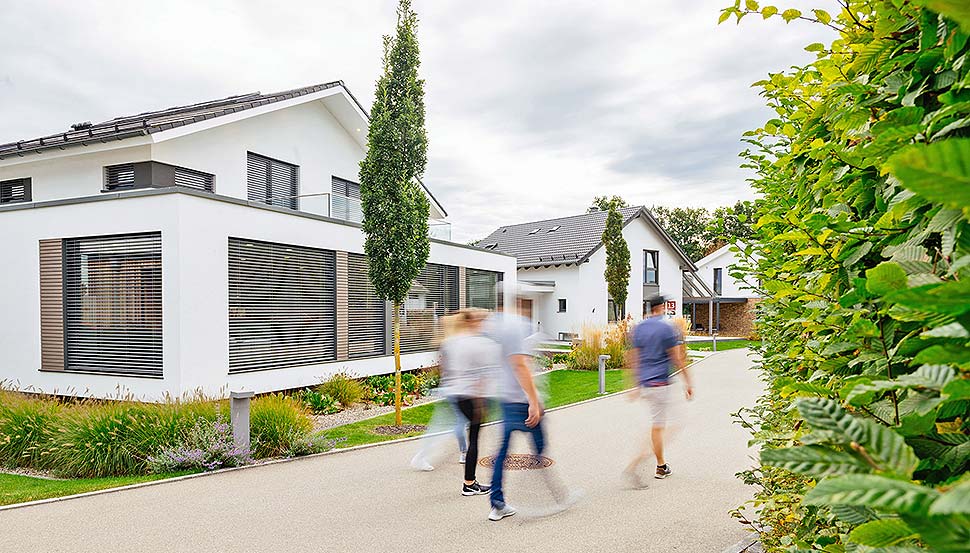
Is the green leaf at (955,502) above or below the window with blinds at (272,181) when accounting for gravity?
below

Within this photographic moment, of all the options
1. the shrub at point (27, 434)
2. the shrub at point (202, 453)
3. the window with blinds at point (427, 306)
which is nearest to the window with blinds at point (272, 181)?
the window with blinds at point (427, 306)

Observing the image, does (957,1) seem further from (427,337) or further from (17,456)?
(427,337)

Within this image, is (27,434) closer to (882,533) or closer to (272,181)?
(272,181)

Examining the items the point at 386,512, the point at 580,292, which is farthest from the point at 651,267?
the point at 386,512

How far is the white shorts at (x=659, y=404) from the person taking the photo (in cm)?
774

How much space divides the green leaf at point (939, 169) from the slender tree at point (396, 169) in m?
11.3

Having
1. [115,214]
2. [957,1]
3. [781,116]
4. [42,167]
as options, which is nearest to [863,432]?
[957,1]

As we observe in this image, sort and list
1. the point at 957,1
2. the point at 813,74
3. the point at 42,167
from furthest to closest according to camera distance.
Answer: the point at 42,167
the point at 813,74
the point at 957,1

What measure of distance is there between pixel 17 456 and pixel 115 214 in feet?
15.6

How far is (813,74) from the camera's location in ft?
8.42

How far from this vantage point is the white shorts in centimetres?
774

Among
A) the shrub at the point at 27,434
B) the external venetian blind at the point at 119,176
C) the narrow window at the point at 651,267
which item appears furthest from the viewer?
the narrow window at the point at 651,267

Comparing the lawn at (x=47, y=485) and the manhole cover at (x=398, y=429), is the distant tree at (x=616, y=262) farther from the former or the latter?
the lawn at (x=47, y=485)

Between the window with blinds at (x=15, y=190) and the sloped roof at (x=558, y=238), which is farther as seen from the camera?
the sloped roof at (x=558, y=238)
